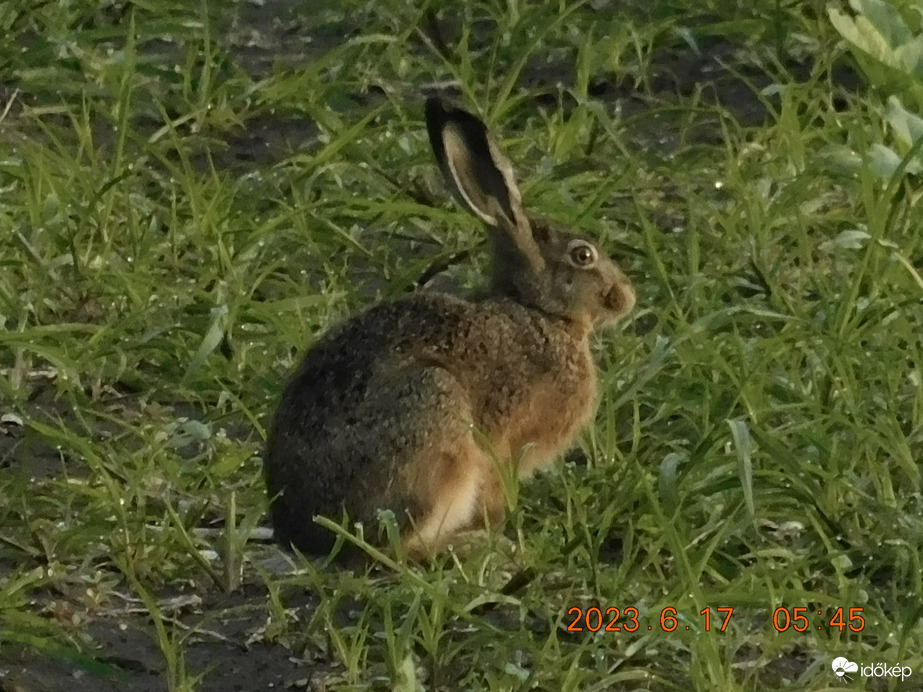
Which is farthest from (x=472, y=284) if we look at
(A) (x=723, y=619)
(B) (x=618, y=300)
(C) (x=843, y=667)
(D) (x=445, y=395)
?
(C) (x=843, y=667)

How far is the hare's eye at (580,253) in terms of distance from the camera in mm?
5180

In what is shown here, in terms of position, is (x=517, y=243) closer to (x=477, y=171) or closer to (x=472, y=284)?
(x=477, y=171)

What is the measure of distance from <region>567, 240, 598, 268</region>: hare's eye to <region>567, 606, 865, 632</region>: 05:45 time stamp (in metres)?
1.30

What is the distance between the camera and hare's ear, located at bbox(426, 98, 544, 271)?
5023 mm

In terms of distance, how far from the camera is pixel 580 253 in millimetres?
5184

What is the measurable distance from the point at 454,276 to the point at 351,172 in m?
0.64

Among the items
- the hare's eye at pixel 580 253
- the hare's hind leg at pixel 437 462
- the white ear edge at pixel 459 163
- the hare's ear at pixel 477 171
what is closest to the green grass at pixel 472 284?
the hare's hind leg at pixel 437 462

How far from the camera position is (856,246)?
573 centimetres

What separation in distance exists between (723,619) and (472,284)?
2.03 metres

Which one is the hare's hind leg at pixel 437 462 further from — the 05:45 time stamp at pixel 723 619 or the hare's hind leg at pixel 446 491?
the 05:45 time stamp at pixel 723 619

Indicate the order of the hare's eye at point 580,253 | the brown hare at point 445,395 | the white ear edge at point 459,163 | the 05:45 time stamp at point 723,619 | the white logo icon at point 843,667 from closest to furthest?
the white logo icon at point 843,667 → the 05:45 time stamp at point 723,619 → the brown hare at point 445,395 → the white ear edge at point 459,163 → the hare's eye at point 580,253

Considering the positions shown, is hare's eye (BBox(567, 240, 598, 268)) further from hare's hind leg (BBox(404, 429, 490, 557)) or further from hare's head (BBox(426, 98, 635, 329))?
hare's hind leg (BBox(404, 429, 490, 557))

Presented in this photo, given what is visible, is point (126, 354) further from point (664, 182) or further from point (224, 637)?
point (664, 182)

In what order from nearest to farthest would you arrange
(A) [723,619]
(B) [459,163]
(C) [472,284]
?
(A) [723,619] → (B) [459,163] → (C) [472,284]
